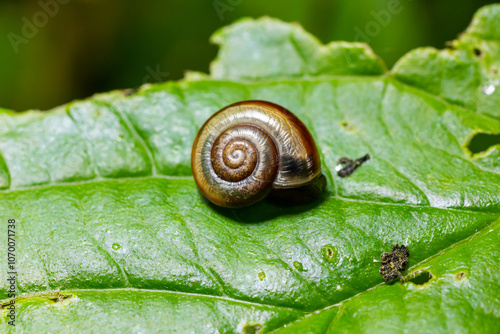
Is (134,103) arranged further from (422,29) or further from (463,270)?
(422,29)

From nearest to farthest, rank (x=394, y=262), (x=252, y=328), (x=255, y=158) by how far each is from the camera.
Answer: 1. (x=252, y=328)
2. (x=394, y=262)
3. (x=255, y=158)

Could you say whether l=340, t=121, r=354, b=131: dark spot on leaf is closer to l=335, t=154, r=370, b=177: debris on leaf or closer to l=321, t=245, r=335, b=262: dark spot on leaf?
l=335, t=154, r=370, b=177: debris on leaf

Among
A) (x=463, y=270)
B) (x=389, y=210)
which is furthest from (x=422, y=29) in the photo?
(x=463, y=270)

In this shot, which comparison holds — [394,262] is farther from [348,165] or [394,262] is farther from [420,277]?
[348,165]

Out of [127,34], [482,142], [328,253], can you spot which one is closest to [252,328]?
[328,253]

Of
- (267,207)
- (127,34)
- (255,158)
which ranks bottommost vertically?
(267,207)

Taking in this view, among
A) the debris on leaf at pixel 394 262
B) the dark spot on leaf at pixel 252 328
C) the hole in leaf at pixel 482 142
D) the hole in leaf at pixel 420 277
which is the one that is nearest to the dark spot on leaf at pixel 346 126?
the hole in leaf at pixel 482 142

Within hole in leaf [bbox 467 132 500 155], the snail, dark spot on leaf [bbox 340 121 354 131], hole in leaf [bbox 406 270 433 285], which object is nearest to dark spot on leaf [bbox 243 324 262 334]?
the snail
